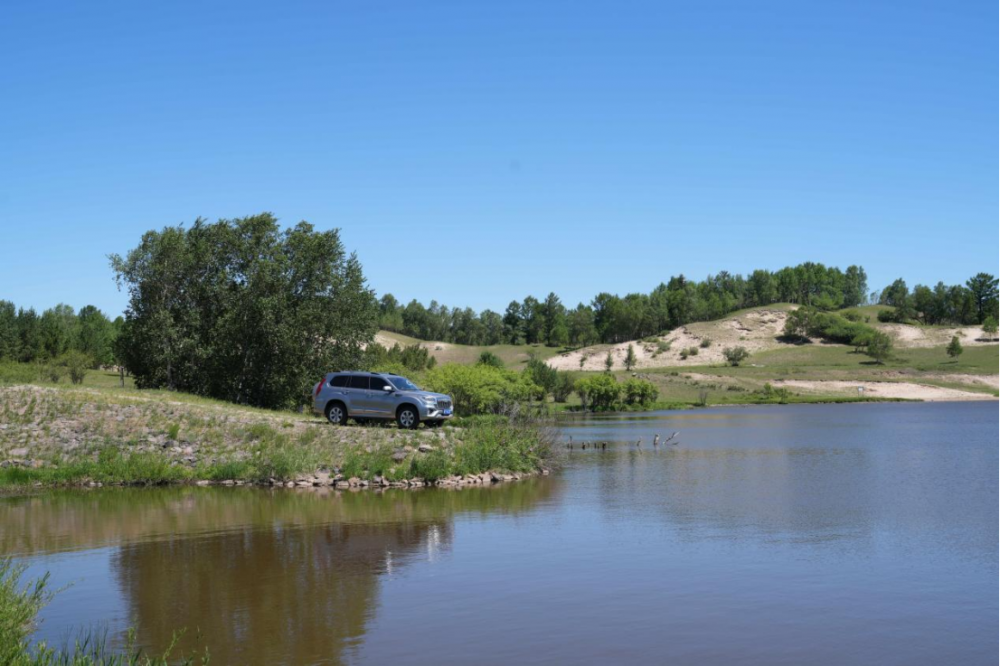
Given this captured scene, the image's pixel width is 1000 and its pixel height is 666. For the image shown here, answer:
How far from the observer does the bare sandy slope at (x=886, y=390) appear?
117500mm

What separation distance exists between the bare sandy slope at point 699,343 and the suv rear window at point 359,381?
125247 mm

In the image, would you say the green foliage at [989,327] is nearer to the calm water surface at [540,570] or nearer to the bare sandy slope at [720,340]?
the bare sandy slope at [720,340]

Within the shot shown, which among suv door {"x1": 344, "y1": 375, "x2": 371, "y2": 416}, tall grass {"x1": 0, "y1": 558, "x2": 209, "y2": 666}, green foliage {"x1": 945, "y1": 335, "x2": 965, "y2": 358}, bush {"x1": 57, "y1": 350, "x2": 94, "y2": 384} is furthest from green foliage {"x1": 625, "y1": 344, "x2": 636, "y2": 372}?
tall grass {"x1": 0, "y1": 558, "x2": 209, "y2": 666}

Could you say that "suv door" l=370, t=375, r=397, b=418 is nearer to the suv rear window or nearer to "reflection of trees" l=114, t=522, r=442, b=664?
the suv rear window

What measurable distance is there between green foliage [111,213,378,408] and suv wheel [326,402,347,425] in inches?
594

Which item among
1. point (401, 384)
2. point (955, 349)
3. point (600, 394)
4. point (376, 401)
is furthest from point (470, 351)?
point (376, 401)

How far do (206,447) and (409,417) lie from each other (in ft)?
24.3

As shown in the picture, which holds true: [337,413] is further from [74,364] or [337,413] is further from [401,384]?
[74,364]

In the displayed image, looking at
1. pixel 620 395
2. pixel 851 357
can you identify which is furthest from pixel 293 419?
pixel 851 357

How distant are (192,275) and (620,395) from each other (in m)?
67.7

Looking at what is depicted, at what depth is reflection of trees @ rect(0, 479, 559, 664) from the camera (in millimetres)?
12383

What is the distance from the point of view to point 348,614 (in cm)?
1319

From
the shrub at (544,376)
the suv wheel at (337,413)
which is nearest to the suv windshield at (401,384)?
the suv wheel at (337,413)

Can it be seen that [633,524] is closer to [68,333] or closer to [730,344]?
[68,333]
